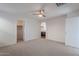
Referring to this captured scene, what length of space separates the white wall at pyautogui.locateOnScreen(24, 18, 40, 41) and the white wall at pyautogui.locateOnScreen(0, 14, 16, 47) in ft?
4.99

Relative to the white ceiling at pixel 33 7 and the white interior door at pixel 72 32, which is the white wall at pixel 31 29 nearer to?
the white ceiling at pixel 33 7

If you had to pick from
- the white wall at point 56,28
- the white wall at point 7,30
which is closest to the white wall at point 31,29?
the white wall at point 56,28

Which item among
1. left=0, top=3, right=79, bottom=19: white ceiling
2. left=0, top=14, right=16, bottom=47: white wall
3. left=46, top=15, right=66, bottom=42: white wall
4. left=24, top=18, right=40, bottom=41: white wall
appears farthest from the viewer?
left=24, top=18, right=40, bottom=41: white wall

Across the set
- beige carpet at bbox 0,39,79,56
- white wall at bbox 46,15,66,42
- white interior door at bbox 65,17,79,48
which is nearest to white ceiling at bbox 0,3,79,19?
white interior door at bbox 65,17,79,48

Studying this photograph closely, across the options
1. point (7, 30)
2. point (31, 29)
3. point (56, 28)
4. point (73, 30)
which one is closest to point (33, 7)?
point (7, 30)

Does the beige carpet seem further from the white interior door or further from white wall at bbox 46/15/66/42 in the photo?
white wall at bbox 46/15/66/42

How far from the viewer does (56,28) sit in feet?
21.9

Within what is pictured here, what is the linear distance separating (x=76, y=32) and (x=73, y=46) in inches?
26.7

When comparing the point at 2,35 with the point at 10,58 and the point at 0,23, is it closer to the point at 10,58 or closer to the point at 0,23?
the point at 0,23

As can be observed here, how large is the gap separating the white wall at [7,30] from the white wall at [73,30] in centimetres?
283

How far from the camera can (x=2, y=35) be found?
457 centimetres

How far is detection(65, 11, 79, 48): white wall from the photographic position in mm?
4543

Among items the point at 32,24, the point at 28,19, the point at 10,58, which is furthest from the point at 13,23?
the point at 10,58

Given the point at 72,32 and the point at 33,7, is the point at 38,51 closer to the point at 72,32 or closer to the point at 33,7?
the point at 33,7
